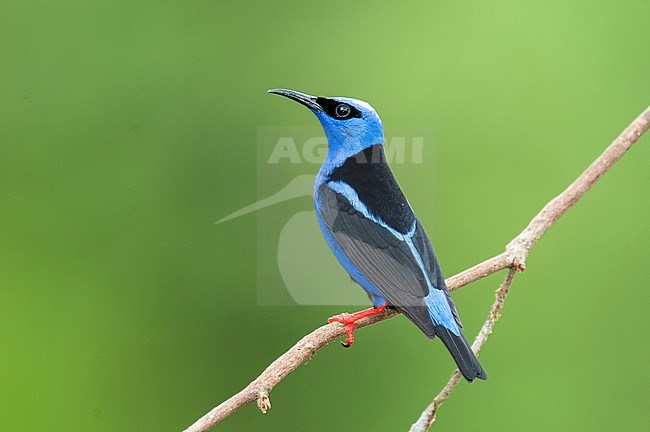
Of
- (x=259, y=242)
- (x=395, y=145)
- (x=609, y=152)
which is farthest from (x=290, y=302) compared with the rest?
(x=609, y=152)

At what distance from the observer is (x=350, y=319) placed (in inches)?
114

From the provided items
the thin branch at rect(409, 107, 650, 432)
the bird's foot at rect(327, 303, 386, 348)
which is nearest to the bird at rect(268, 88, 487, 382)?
the bird's foot at rect(327, 303, 386, 348)

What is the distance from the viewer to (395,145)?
11.8 feet

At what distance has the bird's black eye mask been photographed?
9.91 ft

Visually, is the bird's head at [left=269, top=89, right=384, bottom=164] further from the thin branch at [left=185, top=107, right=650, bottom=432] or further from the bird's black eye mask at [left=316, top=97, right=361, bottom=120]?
the thin branch at [left=185, top=107, right=650, bottom=432]

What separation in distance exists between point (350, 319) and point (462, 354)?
459 millimetres

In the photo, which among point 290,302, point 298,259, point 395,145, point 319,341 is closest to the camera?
point 319,341

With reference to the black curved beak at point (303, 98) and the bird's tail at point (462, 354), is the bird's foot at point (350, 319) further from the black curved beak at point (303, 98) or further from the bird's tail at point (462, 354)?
the black curved beak at point (303, 98)

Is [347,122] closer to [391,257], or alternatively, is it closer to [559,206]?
[391,257]

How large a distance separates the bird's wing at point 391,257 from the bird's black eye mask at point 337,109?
25cm

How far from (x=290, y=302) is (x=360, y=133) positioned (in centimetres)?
132

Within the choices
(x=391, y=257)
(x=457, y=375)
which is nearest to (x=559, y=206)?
(x=391, y=257)

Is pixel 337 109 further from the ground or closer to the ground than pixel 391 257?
further from the ground

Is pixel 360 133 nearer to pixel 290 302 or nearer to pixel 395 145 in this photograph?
pixel 395 145
